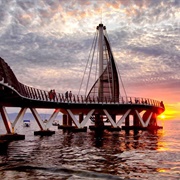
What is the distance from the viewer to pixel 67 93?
6888cm

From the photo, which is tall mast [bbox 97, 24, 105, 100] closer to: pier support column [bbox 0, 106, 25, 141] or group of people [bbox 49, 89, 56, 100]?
group of people [bbox 49, 89, 56, 100]

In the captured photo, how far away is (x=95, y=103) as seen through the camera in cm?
7406

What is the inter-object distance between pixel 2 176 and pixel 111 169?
9124 mm

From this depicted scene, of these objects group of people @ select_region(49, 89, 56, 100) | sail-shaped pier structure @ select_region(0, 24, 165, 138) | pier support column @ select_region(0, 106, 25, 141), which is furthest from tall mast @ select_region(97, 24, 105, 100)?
pier support column @ select_region(0, 106, 25, 141)

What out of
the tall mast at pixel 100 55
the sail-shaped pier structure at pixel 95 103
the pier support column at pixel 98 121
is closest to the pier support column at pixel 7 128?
the sail-shaped pier structure at pixel 95 103

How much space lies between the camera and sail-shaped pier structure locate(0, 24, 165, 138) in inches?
1945

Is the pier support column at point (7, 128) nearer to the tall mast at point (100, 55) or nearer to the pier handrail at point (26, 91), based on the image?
the pier handrail at point (26, 91)

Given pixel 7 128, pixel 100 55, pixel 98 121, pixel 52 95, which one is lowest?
pixel 7 128

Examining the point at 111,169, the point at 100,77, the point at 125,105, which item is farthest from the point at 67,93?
the point at 111,169

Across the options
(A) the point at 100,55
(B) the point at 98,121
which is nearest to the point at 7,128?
(B) the point at 98,121

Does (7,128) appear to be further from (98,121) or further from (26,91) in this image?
(98,121)

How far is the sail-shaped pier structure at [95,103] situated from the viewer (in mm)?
49406

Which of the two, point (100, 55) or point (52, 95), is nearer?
point (52, 95)

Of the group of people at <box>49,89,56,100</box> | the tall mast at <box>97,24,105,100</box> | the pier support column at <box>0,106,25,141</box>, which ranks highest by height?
the tall mast at <box>97,24,105,100</box>
